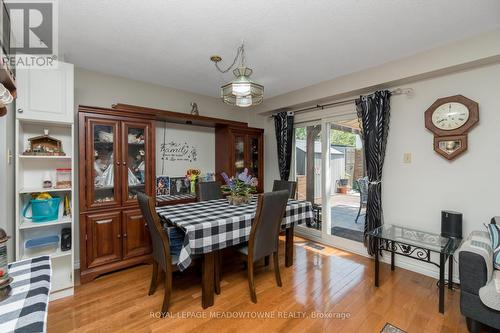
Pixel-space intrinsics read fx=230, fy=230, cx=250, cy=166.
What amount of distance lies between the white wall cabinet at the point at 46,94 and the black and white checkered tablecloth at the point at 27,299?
145 centimetres

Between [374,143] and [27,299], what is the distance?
10.5 feet

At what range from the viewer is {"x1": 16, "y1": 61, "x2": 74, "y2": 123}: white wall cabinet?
1.99 metres

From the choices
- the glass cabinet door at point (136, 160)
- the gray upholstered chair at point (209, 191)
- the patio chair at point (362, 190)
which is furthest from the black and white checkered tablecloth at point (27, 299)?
the patio chair at point (362, 190)

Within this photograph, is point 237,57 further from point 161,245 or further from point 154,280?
point 154,280

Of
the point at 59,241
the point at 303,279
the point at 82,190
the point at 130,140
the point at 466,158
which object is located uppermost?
the point at 130,140

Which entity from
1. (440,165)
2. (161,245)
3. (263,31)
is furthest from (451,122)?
(161,245)

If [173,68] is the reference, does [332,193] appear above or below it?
below

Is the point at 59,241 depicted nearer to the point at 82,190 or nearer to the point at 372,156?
the point at 82,190

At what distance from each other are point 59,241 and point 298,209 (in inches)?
99.1

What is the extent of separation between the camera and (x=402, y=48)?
7.51ft

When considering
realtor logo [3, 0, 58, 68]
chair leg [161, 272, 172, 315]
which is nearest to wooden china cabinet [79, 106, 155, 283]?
realtor logo [3, 0, 58, 68]


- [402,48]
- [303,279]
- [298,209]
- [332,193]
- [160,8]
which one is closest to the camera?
[160,8]

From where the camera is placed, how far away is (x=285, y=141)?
388cm

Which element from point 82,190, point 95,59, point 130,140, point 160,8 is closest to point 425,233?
point 160,8
